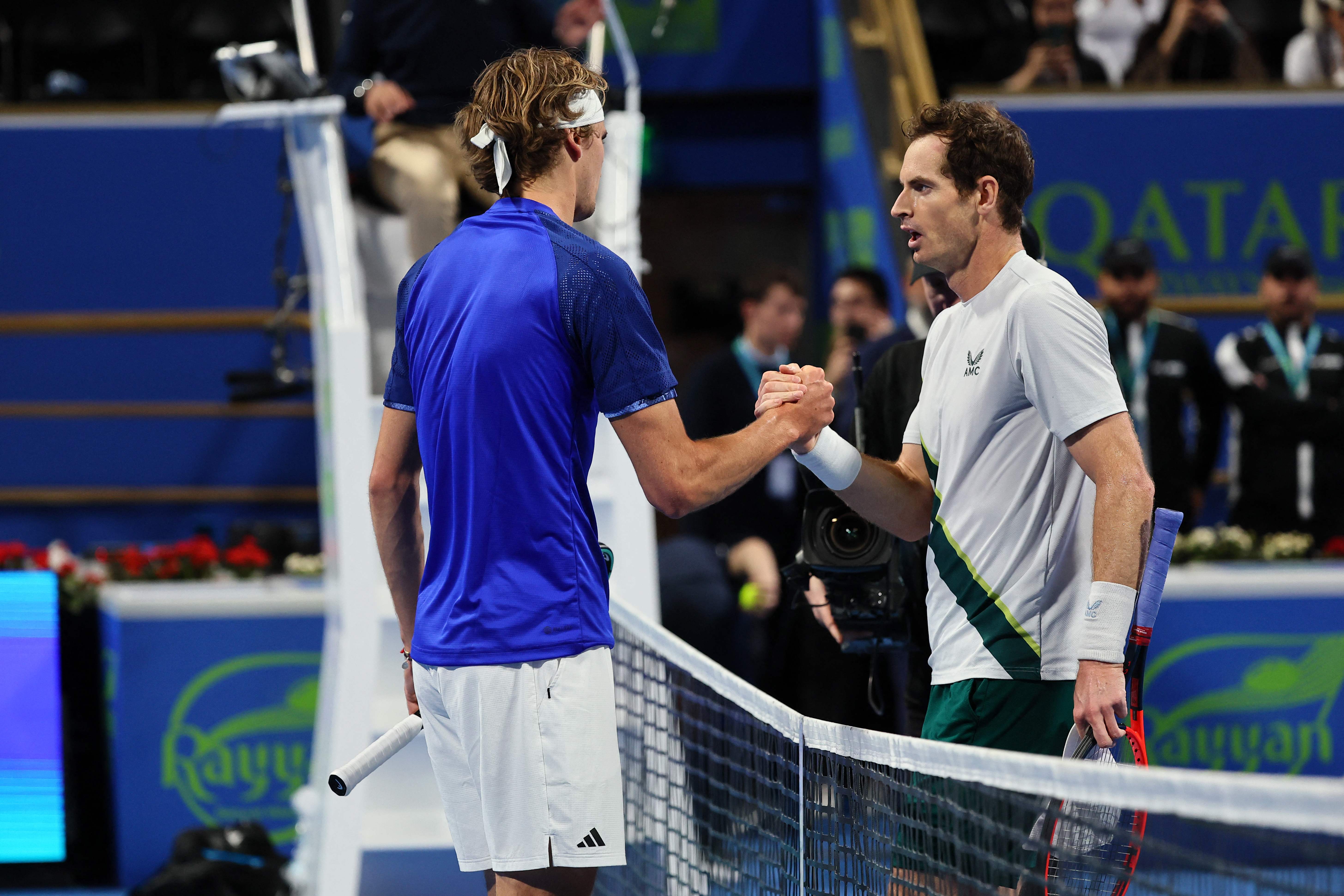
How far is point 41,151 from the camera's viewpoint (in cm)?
884

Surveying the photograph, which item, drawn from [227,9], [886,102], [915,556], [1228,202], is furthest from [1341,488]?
[227,9]

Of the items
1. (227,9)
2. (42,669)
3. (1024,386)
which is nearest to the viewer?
(1024,386)

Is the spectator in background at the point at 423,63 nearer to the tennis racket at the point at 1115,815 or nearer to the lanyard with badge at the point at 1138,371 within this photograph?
the lanyard with badge at the point at 1138,371

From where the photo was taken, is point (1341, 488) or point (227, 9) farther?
point (227, 9)

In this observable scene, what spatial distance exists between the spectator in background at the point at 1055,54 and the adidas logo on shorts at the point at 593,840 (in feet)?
20.4

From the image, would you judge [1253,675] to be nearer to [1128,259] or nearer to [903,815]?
[1128,259]

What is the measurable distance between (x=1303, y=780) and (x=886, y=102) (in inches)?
263

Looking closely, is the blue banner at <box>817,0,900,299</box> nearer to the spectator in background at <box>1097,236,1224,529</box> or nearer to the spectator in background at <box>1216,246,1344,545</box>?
the spectator in background at <box>1097,236,1224,529</box>

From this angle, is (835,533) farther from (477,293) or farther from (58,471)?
(58,471)

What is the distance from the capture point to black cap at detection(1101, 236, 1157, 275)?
6172 millimetres

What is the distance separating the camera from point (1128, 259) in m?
6.18

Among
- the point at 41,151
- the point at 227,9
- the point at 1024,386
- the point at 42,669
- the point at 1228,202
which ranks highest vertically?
the point at 227,9

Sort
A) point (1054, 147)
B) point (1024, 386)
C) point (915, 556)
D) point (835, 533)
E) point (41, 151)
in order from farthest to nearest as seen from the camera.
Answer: point (41, 151)
point (1054, 147)
point (915, 556)
point (835, 533)
point (1024, 386)

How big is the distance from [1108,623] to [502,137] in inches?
48.5
